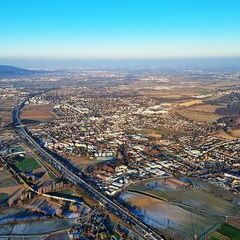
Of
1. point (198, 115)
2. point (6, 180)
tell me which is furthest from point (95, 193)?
point (198, 115)

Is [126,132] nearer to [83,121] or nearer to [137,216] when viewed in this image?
[83,121]

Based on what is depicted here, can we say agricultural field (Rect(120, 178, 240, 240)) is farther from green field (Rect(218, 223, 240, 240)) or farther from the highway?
the highway

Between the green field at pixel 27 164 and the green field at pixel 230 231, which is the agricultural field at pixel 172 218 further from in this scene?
the green field at pixel 27 164

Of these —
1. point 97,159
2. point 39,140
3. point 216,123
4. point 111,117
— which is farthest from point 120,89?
point 97,159

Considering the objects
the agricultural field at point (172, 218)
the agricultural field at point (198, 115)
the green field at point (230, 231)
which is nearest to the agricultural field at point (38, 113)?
the agricultural field at point (198, 115)

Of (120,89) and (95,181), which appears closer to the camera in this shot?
(95,181)

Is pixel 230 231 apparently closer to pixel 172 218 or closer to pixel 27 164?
pixel 172 218

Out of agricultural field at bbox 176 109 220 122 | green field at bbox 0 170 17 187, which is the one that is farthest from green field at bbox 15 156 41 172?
agricultural field at bbox 176 109 220 122
